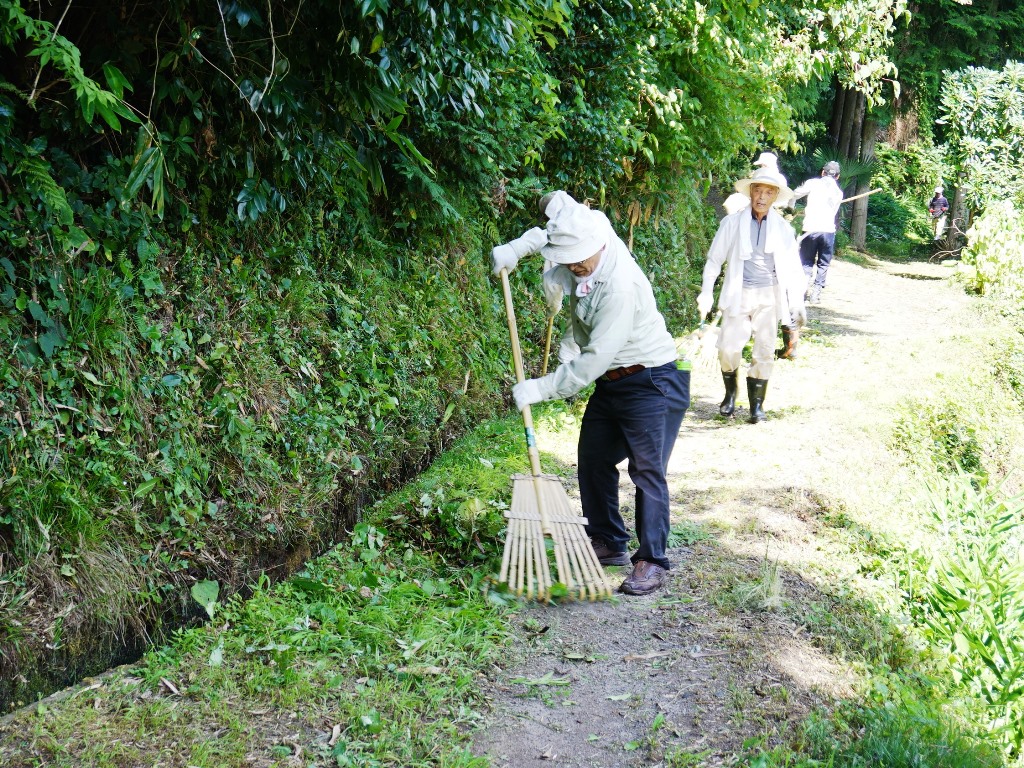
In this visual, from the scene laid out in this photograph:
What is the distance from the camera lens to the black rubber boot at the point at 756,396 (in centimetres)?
878

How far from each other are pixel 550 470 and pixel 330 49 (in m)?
3.57

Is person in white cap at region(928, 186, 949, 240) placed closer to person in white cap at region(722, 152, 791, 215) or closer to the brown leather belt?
person in white cap at region(722, 152, 791, 215)

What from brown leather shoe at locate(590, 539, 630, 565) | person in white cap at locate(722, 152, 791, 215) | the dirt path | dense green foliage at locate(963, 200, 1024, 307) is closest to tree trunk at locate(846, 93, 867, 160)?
dense green foliage at locate(963, 200, 1024, 307)

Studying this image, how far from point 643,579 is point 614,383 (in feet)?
3.54

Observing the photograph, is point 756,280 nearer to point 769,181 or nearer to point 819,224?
point 769,181

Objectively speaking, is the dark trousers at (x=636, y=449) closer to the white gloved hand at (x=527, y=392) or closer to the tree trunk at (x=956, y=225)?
the white gloved hand at (x=527, y=392)

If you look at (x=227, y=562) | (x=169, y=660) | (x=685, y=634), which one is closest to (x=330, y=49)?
(x=227, y=562)

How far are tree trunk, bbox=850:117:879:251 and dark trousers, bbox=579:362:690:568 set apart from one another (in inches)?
775

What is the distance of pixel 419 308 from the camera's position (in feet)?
23.2

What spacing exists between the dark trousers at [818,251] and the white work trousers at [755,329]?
22.5 ft

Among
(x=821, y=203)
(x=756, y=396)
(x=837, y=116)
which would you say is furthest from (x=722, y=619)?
(x=837, y=116)

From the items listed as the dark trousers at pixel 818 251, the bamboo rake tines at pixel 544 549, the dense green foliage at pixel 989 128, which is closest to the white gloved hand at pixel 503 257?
the bamboo rake tines at pixel 544 549

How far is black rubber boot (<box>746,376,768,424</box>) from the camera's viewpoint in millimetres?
8781

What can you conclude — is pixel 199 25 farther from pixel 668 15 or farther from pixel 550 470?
pixel 668 15
